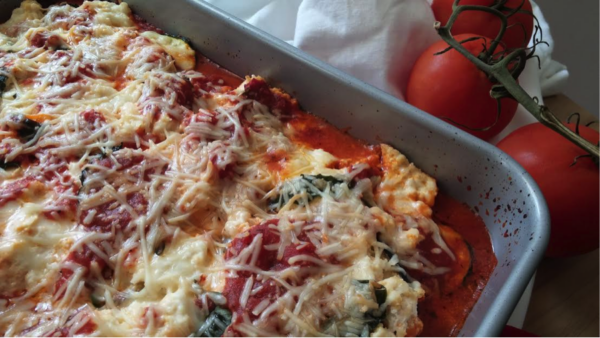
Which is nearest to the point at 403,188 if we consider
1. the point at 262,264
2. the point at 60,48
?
→ the point at 262,264

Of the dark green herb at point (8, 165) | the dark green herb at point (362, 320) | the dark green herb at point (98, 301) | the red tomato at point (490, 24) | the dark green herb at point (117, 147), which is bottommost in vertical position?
the dark green herb at point (98, 301)

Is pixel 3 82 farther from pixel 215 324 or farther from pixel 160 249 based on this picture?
pixel 215 324

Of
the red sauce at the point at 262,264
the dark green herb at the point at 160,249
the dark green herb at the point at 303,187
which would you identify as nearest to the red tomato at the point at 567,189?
the dark green herb at the point at 303,187

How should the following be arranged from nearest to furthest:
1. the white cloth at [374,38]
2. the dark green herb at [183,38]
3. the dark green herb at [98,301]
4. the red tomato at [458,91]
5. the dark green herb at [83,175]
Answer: the dark green herb at [98,301] < the dark green herb at [83,175] < the red tomato at [458,91] < the white cloth at [374,38] < the dark green herb at [183,38]

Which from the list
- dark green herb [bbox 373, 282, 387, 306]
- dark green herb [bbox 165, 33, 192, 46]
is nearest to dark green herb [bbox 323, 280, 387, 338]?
dark green herb [bbox 373, 282, 387, 306]

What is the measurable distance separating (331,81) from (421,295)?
0.90 meters

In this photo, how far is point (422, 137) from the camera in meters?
1.85

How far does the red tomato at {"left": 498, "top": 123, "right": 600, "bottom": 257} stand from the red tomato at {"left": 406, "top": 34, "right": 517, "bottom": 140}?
0.24 metres

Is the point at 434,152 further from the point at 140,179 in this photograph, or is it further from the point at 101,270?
the point at 101,270

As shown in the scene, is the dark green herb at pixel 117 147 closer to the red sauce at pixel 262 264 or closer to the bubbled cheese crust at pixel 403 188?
the red sauce at pixel 262 264

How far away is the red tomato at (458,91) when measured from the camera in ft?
6.62

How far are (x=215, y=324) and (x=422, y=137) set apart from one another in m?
0.98

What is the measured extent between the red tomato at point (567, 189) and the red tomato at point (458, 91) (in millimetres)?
236

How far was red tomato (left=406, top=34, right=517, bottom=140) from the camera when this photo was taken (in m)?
2.02
